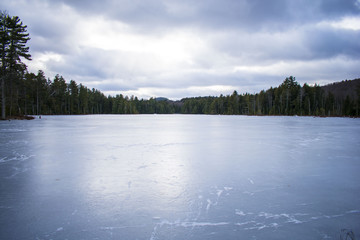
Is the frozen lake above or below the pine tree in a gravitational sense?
below

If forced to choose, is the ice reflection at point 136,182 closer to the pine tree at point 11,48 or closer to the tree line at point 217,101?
the pine tree at point 11,48

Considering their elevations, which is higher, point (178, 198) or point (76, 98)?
point (76, 98)

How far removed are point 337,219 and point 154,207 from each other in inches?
100

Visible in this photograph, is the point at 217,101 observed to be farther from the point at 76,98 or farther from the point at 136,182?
the point at 136,182

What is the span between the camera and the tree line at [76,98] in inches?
1121

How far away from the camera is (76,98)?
80.5m

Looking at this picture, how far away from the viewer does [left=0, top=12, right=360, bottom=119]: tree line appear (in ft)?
93.5

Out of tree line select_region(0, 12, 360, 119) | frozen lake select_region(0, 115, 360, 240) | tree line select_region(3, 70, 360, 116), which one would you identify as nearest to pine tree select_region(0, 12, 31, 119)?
tree line select_region(0, 12, 360, 119)

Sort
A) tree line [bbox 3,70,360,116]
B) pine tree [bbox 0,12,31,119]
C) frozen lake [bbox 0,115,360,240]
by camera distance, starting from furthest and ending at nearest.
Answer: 1. tree line [bbox 3,70,360,116]
2. pine tree [bbox 0,12,31,119]
3. frozen lake [bbox 0,115,360,240]

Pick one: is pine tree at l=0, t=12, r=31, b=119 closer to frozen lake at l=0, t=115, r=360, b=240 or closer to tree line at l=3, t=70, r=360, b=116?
tree line at l=3, t=70, r=360, b=116

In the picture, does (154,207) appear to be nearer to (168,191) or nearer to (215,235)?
(168,191)

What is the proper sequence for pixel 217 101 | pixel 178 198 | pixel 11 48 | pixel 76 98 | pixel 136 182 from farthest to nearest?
pixel 217 101, pixel 76 98, pixel 11 48, pixel 136 182, pixel 178 198

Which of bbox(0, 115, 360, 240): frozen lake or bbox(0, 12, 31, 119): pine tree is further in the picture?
bbox(0, 12, 31, 119): pine tree

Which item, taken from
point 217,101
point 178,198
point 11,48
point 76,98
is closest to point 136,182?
point 178,198
